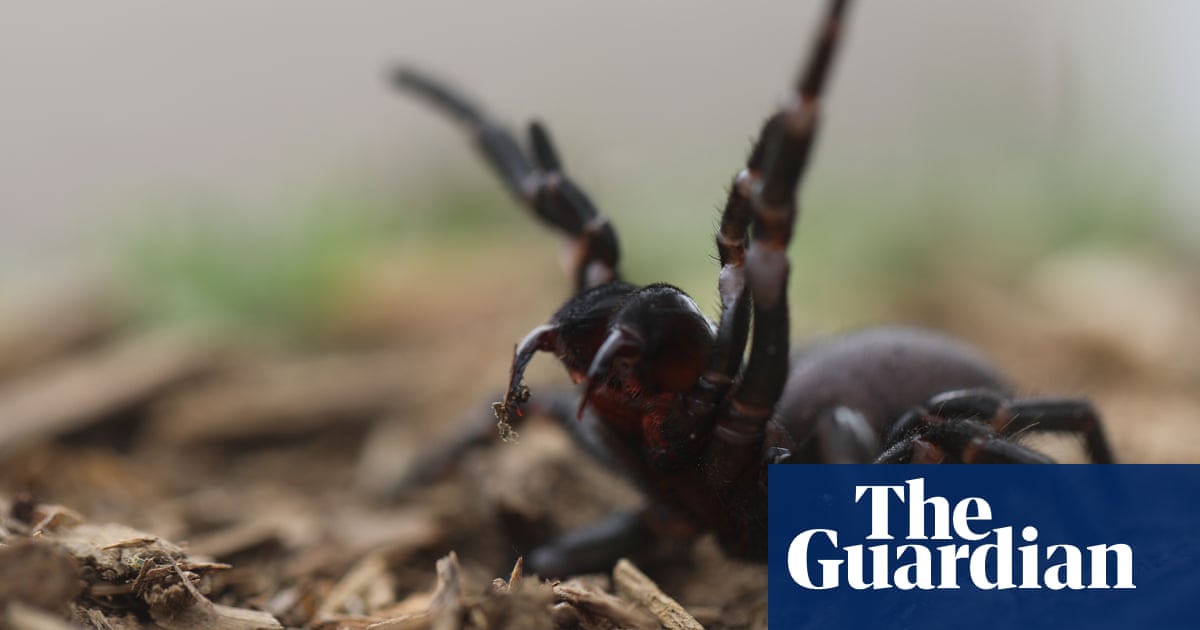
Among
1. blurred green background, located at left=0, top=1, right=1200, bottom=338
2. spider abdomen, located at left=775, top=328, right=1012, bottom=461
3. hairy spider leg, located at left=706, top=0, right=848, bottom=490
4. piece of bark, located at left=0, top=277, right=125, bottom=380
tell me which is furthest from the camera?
blurred green background, located at left=0, top=1, right=1200, bottom=338

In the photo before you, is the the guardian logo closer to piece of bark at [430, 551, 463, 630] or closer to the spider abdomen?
the spider abdomen

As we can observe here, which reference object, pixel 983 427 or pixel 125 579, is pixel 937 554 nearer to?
pixel 983 427

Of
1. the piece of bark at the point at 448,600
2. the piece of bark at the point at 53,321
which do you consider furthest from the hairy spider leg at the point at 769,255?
the piece of bark at the point at 53,321

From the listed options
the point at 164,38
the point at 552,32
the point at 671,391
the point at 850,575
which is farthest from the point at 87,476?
the point at 552,32

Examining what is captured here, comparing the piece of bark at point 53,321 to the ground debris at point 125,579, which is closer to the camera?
the ground debris at point 125,579

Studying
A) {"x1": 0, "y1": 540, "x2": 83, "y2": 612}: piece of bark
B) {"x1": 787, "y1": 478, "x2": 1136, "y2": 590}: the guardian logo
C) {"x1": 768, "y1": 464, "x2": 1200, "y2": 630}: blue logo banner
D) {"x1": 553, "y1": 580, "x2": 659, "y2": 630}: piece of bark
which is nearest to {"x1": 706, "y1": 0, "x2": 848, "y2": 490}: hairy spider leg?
{"x1": 768, "y1": 464, "x2": 1200, "y2": 630}: blue logo banner

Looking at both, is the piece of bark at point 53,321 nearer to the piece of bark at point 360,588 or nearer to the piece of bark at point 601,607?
the piece of bark at point 360,588
